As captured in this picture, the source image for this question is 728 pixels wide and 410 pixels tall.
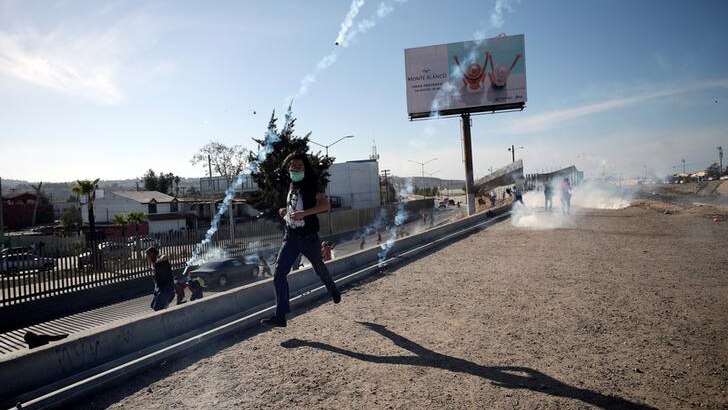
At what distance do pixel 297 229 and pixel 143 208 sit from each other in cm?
5813

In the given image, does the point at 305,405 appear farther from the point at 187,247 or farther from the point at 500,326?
the point at 187,247

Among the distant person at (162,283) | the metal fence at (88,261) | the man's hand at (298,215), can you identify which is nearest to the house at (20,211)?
the metal fence at (88,261)

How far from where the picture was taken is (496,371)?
140 inches

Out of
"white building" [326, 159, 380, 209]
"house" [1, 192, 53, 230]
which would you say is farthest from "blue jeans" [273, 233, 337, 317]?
"house" [1, 192, 53, 230]

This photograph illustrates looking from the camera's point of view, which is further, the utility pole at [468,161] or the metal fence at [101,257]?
the utility pole at [468,161]

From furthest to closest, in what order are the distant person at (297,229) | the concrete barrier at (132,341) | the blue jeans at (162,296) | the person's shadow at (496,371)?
the blue jeans at (162,296), the distant person at (297,229), the concrete barrier at (132,341), the person's shadow at (496,371)

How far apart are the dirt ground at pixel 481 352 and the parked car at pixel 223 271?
35.1ft

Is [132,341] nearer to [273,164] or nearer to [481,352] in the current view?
[481,352]

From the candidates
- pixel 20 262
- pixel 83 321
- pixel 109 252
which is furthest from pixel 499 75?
pixel 20 262

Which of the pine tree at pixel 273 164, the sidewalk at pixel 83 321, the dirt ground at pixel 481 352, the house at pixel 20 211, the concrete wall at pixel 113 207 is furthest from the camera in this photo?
the house at pixel 20 211

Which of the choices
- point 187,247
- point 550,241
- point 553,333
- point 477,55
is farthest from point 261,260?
Result: point 477,55

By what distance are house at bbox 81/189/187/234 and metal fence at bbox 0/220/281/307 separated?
38.9 m

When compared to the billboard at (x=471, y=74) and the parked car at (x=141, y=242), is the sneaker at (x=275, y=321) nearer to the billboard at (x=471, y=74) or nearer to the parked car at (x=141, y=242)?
the parked car at (x=141, y=242)

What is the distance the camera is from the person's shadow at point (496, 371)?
10.0 feet
